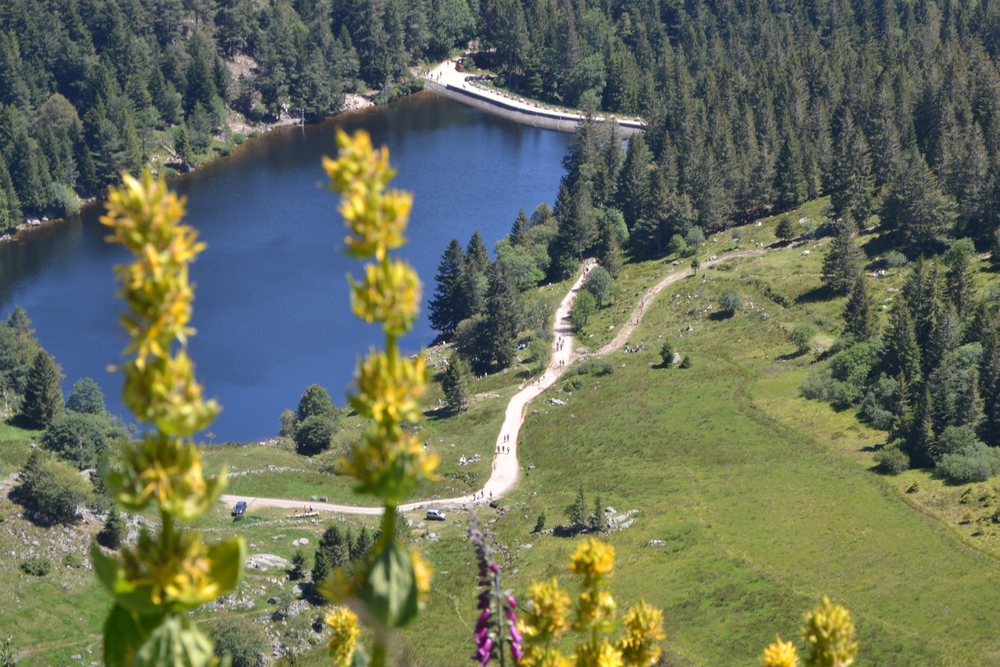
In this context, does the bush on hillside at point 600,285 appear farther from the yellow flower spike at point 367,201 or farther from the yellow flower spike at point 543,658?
the yellow flower spike at point 367,201

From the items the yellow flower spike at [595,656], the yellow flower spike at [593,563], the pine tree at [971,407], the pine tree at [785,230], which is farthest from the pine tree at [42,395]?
the yellow flower spike at [593,563]

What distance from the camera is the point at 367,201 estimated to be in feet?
17.7

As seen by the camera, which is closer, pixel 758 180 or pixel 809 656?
pixel 809 656

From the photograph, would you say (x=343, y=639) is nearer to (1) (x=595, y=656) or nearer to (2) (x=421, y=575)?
(1) (x=595, y=656)

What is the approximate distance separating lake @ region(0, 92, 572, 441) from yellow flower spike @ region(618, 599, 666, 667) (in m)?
87.5

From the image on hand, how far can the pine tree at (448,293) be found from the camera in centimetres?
13325

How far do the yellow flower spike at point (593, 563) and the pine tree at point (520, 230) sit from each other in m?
139

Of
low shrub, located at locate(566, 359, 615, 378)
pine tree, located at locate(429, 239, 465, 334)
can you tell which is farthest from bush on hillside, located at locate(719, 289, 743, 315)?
pine tree, located at locate(429, 239, 465, 334)

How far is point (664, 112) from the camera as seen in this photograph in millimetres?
189625

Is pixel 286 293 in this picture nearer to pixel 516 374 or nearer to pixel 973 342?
pixel 516 374

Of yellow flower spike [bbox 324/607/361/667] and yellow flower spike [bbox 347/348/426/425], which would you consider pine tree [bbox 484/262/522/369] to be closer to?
yellow flower spike [bbox 324/607/361/667]

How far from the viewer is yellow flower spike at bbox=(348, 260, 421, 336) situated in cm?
540

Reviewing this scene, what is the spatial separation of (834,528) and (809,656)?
7095 centimetres

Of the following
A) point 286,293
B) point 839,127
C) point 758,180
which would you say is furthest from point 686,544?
point 839,127
